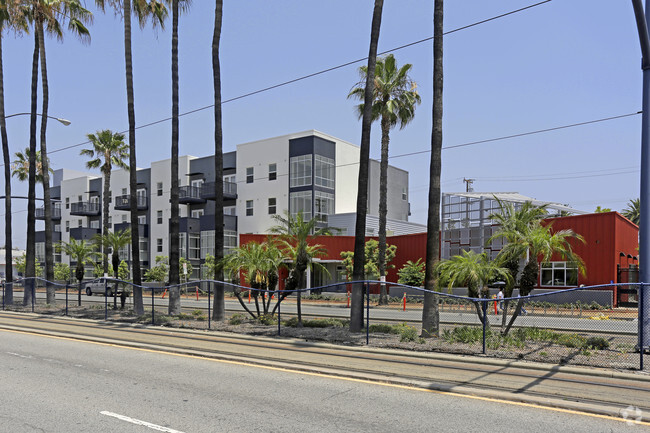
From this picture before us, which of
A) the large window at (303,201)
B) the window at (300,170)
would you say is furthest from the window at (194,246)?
the window at (300,170)

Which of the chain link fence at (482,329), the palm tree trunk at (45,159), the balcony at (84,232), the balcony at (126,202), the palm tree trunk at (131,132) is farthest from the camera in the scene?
the balcony at (84,232)

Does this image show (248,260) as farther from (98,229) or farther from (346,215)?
(98,229)

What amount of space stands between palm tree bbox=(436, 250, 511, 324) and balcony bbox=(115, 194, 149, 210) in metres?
49.0

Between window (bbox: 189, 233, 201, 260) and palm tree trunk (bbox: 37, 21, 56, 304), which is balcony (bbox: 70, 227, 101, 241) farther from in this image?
palm tree trunk (bbox: 37, 21, 56, 304)

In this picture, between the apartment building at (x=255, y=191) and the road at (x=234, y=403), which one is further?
the apartment building at (x=255, y=191)

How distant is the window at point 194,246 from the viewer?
175 feet

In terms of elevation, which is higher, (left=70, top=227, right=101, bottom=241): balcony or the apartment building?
the apartment building

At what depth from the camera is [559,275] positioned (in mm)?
34531

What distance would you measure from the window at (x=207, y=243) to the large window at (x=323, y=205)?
10.5 meters

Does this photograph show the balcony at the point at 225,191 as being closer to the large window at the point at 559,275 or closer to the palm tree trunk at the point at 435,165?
the large window at the point at 559,275

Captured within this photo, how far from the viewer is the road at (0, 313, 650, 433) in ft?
22.9

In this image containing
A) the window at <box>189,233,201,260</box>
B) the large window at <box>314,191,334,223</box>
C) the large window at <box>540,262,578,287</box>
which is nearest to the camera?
the large window at <box>540,262,578,287</box>

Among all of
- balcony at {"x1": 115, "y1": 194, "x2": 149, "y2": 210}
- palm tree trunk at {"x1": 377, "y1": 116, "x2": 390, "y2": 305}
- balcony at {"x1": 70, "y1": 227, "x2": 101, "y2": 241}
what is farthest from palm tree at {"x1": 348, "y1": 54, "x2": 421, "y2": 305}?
balcony at {"x1": 70, "y1": 227, "x2": 101, "y2": 241}

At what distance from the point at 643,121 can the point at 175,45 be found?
18.2 metres
